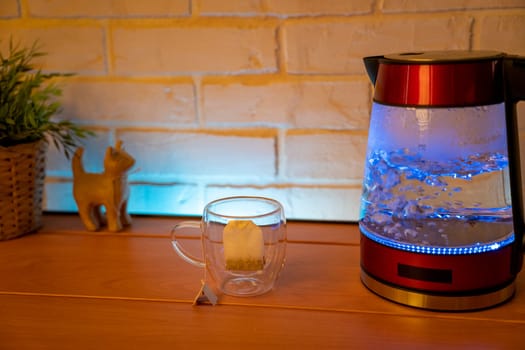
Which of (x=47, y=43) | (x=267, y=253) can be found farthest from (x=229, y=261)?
(x=47, y=43)

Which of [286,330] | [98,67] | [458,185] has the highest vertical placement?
[98,67]

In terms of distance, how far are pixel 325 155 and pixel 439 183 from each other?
288 mm

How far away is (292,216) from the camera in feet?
3.02

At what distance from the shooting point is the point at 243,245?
2.11 feet

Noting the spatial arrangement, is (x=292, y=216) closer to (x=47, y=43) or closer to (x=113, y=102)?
(x=113, y=102)

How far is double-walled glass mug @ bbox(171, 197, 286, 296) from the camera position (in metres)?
Answer: 0.64

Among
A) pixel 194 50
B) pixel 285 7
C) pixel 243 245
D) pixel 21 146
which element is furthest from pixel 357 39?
pixel 21 146

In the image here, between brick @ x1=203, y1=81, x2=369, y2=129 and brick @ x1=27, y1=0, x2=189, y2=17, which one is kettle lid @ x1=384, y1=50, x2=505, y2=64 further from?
brick @ x1=27, y1=0, x2=189, y2=17

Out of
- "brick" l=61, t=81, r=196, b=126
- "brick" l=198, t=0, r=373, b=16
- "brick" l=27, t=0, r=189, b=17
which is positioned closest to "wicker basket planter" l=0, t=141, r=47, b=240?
"brick" l=61, t=81, r=196, b=126

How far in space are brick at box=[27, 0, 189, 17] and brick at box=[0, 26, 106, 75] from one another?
0.02 m

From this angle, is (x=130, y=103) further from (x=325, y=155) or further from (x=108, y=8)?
(x=325, y=155)

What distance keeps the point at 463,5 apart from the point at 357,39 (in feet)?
0.50

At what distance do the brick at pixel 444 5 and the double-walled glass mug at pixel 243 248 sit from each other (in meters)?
0.35

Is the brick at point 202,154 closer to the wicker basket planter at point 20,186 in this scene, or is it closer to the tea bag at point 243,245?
the wicker basket planter at point 20,186
